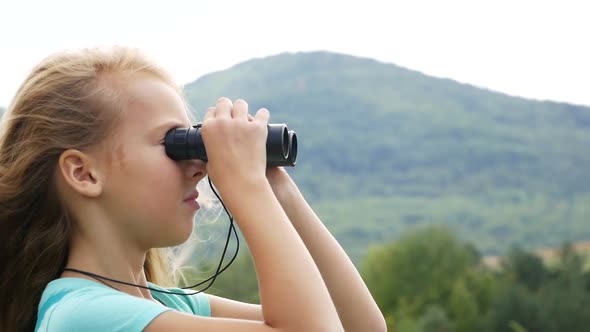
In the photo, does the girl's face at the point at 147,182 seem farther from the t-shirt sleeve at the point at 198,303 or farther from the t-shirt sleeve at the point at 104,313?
the t-shirt sleeve at the point at 198,303

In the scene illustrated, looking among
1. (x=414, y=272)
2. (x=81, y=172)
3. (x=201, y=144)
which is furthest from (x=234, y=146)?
(x=414, y=272)

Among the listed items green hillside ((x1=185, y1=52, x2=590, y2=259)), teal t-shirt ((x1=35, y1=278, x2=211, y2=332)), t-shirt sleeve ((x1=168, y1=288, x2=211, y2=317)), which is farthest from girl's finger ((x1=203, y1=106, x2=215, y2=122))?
green hillside ((x1=185, y1=52, x2=590, y2=259))

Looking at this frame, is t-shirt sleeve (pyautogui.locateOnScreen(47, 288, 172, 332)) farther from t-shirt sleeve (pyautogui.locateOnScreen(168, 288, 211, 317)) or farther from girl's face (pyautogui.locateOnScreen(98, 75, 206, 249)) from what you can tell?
t-shirt sleeve (pyautogui.locateOnScreen(168, 288, 211, 317))

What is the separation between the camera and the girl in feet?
4.76

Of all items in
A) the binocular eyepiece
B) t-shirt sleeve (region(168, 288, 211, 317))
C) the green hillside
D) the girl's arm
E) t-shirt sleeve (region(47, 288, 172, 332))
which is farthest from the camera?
the green hillside

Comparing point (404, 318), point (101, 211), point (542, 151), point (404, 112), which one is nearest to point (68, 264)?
point (101, 211)

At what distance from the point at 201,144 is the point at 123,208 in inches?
7.4

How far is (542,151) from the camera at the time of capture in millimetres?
85688

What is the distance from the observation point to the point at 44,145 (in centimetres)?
162

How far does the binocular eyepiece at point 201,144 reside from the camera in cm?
155

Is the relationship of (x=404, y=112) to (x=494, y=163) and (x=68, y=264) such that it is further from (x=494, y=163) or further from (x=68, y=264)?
(x=68, y=264)

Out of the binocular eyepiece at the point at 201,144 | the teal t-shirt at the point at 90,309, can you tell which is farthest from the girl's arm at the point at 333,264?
the teal t-shirt at the point at 90,309

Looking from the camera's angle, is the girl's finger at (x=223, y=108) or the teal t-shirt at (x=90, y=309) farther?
the girl's finger at (x=223, y=108)

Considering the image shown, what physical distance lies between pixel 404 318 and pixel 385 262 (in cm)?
296
